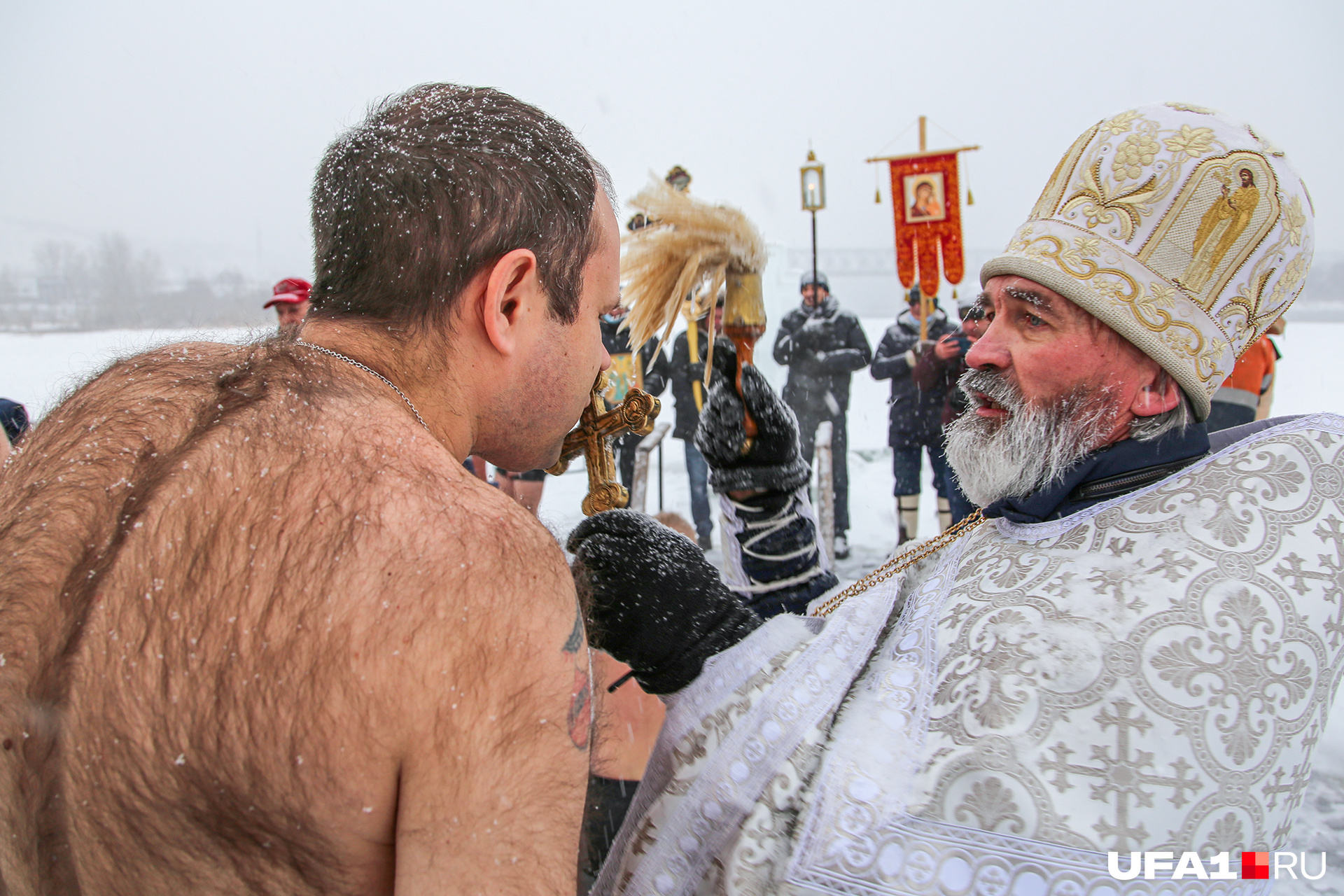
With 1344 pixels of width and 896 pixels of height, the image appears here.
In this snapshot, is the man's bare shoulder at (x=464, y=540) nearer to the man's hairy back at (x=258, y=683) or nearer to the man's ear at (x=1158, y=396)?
the man's hairy back at (x=258, y=683)

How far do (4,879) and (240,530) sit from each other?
485 mm

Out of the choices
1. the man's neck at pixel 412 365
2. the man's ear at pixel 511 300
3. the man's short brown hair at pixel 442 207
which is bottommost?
the man's neck at pixel 412 365

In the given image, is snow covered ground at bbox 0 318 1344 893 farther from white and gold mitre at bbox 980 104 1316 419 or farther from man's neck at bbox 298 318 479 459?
white and gold mitre at bbox 980 104 1316 419

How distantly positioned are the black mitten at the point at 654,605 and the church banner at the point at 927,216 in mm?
6955

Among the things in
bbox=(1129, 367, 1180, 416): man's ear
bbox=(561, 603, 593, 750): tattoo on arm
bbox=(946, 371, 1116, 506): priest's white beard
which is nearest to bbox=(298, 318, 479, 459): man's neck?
bbox=(561, 603, 593, 750): tattoo on arm

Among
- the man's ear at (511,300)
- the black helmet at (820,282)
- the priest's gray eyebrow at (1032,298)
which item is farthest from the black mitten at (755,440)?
the black helmet at (820,282)

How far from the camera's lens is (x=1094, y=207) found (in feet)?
5.11

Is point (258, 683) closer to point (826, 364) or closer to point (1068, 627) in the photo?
point (1068, 627)

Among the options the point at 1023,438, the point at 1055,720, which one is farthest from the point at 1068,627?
the point at 1023,438

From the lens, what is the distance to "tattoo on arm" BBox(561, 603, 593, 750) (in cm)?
92

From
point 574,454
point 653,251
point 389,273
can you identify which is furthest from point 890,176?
point 389,273

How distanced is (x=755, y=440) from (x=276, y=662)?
140 centimetres

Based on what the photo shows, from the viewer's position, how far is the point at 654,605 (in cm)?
145

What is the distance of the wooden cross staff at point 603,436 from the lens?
162 centimetres
